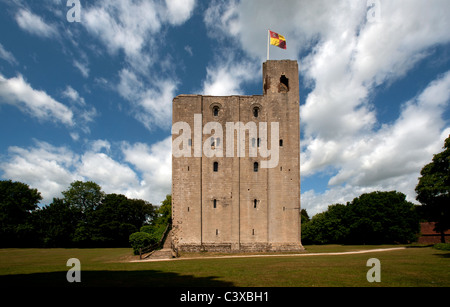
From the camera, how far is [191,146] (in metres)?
30.6

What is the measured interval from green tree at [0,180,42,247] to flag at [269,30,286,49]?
4915cm

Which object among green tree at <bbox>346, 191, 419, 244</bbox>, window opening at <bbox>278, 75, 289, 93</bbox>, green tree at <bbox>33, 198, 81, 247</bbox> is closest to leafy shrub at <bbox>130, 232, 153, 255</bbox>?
window opening at <bbox>278, 75, 289, 93</bbox>

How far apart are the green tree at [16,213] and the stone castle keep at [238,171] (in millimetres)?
35043

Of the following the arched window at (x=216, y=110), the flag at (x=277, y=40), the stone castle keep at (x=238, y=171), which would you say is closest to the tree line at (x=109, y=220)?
the stone castle keep at (x=238, y=171)

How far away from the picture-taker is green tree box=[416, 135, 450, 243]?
23577 millimetres

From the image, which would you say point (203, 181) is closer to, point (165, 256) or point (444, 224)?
point (165, 256)

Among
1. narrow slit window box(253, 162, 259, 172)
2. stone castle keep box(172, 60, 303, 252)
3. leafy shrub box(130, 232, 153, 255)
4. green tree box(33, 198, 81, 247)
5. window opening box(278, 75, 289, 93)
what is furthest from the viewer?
green tree box(33, 198, 81, 247)

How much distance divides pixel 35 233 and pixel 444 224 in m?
58.6

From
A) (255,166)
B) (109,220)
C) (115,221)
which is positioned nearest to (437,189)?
(255,166)

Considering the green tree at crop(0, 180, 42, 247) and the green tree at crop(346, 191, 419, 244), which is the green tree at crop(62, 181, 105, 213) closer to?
the green tree at crop(0, 180, 42, 247)

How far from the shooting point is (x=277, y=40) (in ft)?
104

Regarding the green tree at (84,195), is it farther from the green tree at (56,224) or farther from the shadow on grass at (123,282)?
the shadow on grass at (123,282)
